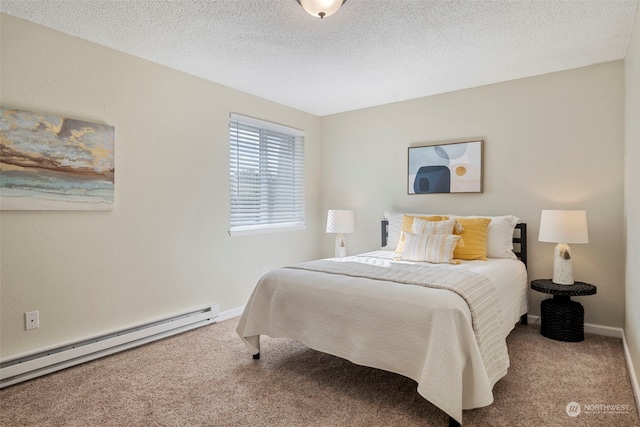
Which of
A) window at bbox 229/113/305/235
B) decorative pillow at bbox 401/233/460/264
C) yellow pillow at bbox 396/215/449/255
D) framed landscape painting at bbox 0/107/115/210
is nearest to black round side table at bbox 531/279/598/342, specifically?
decorative pillow at bbox 401/233/460/264

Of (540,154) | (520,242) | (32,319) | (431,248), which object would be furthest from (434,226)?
(32,319)

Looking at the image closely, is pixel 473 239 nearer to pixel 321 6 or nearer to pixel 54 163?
pixel 321 6

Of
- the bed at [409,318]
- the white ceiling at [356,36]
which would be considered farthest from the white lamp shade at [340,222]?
the white ceiling at [356,36]

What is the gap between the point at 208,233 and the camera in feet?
12.0

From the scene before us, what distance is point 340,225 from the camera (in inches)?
174

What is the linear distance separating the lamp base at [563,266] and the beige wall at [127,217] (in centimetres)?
290

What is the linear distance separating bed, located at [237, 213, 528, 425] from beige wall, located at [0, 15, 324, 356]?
1.05m

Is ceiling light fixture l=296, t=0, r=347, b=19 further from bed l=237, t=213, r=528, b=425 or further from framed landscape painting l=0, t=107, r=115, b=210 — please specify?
framed landscape painting l=0, t=107, r=115, b=210

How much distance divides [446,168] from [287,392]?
2844 mm

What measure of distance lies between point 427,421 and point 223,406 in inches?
44.4

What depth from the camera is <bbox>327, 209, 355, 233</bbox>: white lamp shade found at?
443 centimetres

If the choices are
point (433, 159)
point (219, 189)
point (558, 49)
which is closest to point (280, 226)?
point (219, 189)

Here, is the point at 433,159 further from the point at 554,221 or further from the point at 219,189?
the point at 219,189

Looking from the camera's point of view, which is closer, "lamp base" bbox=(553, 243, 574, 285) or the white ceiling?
the white ceiling
